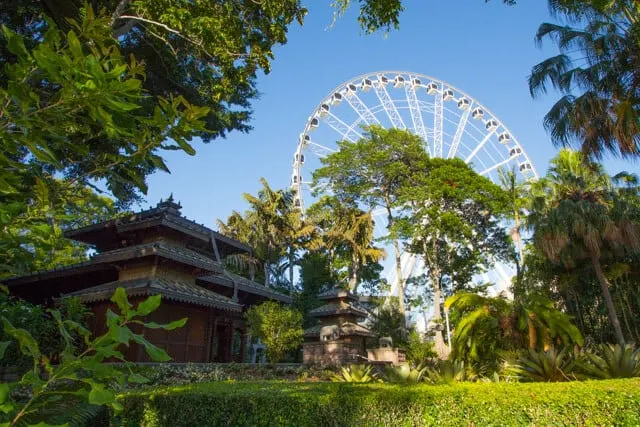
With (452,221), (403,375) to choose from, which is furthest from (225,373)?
(452,221)

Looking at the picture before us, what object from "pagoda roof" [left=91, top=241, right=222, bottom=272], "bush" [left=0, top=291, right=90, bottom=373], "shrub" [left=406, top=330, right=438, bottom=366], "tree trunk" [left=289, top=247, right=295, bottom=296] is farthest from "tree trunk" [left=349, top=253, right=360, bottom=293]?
"bush" [left=0, top=291, right=90, bottom=373]

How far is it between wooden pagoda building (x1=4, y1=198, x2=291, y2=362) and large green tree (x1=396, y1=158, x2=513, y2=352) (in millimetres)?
15705

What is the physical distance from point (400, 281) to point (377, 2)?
85.2 ft

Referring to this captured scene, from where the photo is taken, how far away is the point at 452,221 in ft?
91.5

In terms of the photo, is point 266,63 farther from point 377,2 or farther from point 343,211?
point 343,211

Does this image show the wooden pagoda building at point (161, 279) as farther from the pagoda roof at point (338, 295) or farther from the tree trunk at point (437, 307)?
the tree trunk at point (437, 307)

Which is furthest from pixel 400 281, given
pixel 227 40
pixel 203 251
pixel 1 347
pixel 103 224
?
pixel 1 347

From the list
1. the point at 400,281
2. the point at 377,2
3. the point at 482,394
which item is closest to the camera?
the point at 482,394

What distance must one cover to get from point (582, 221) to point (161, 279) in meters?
18.5

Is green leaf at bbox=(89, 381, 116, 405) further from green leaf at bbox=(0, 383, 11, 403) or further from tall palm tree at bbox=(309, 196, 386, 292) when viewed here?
tall palm tree at bbox=(309, 196, 386, 292)

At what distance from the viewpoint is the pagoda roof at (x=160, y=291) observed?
38.5ft

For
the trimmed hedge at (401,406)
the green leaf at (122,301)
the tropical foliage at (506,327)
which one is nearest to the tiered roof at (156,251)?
the trimmed hedge at (401,406)

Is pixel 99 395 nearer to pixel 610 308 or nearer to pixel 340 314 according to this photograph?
pixel 340 314

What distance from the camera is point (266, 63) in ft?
26.1
